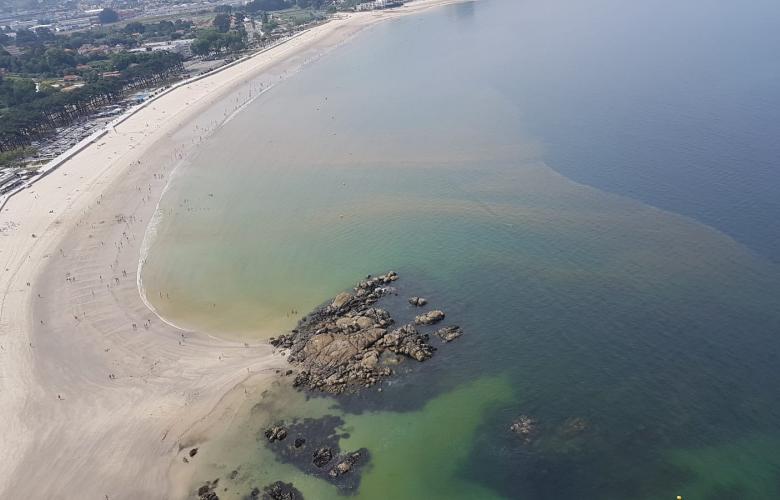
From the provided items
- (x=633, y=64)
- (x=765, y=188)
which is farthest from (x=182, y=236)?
(x=633, y=64)

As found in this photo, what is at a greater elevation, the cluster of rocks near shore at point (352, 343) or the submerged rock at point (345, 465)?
the cluster of rocks near shore at point (352, 343)

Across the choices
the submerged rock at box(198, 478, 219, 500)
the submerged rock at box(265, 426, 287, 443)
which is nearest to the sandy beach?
the submerged rock at box(198, 478, 219, 500)

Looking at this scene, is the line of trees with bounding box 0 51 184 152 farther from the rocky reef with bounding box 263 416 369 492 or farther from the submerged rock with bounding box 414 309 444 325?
the rocky reef with bounding box 263 416 369 492

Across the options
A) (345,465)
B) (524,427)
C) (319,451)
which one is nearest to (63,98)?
(319,451)

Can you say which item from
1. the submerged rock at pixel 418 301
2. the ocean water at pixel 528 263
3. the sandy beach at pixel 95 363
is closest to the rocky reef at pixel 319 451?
the ocean water at pixel 528 263

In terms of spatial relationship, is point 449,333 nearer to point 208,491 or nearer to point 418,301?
point 418,301

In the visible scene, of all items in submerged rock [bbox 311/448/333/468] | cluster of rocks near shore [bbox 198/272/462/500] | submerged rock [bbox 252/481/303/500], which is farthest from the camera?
submerged rock [bbox 311/448/333/468]

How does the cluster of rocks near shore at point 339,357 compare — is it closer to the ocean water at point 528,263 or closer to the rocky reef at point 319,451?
the rocky reef at point 319,451
